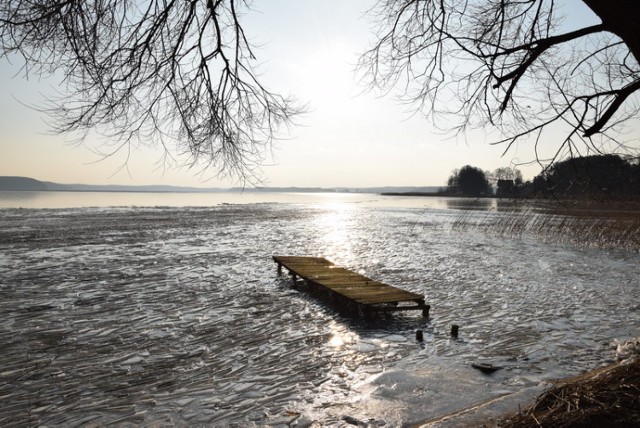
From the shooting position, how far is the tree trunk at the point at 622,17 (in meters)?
2.84

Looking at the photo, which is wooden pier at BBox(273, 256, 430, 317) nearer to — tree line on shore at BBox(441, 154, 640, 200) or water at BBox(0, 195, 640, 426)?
water at BBox(0, 195, 640, 426)

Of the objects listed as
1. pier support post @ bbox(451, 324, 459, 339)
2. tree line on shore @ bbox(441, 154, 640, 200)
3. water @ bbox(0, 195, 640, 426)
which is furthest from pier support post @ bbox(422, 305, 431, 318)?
tree line on shore @ bbox(441, 154, 640, 200)

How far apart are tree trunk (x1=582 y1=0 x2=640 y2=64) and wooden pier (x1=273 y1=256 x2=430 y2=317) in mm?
5597

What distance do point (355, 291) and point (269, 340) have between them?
2643mm

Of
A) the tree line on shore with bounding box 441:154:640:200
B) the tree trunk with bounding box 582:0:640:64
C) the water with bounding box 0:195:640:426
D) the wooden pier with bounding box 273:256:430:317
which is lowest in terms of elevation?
the water with bounding box 0:195:640:426

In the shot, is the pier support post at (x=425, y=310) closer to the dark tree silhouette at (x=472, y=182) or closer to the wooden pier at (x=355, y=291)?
the wooden pier at (x=355, y=291)

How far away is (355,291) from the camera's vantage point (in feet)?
27.9

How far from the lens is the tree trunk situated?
2836 mm

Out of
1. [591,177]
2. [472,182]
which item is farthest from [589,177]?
[472,182]

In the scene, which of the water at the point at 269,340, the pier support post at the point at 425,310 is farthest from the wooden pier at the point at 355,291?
the water at the point at 269,340

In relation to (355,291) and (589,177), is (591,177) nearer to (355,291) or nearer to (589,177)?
(589,177)

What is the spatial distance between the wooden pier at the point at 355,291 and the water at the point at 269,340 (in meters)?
0.31

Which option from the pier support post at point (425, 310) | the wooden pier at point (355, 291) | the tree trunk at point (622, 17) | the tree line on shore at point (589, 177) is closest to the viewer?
the tree trunk at point (622, 17)

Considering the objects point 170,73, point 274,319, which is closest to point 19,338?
point 274,319
